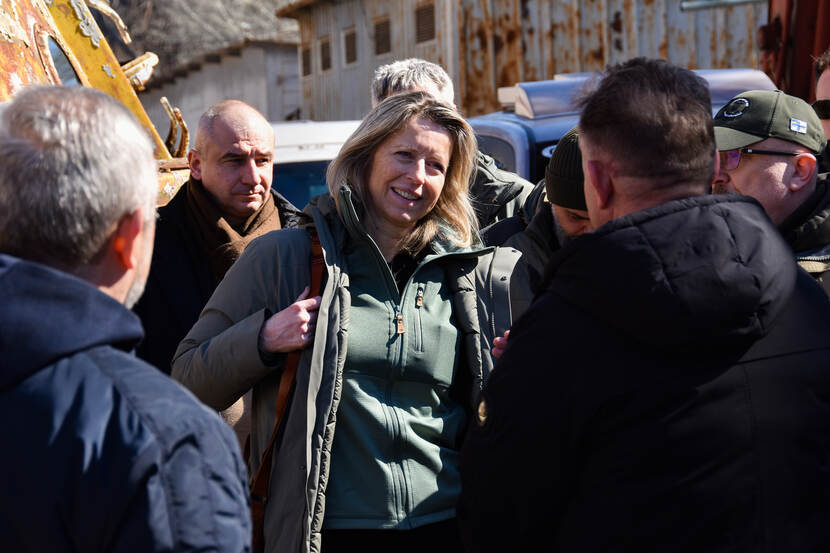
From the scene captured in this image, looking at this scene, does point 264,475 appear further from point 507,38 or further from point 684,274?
point 507,38

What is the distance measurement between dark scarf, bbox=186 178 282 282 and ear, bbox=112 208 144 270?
2119mm

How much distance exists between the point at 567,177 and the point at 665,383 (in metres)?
1.35

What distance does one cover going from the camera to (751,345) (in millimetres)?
1774

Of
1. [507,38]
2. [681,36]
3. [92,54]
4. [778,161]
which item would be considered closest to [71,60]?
[92,54]

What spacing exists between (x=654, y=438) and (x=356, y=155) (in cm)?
155

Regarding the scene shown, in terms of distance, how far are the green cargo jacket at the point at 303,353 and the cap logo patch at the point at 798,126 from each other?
99cm

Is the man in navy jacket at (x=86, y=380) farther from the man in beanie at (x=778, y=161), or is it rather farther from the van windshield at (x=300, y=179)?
the van windshield at (x=300, y=179)

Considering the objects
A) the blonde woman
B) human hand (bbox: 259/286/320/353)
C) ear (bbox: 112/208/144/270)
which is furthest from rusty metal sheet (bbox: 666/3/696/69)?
ear (bbox: 112/208/144/270)

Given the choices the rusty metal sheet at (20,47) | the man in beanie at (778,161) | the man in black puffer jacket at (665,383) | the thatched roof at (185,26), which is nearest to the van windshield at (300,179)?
the rusty metal sheet at (20,47)

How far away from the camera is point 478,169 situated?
3.86 m

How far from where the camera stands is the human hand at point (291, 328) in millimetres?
2537

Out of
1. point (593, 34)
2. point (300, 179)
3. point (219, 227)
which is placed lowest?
point (300, 179)

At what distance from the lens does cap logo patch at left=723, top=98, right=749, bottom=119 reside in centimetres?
304

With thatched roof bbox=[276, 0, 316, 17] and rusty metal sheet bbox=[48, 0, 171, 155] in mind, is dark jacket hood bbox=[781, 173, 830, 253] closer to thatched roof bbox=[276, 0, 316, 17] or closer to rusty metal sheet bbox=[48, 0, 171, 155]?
rusty metal sheet bbox=[48, 0, 171, 155]
